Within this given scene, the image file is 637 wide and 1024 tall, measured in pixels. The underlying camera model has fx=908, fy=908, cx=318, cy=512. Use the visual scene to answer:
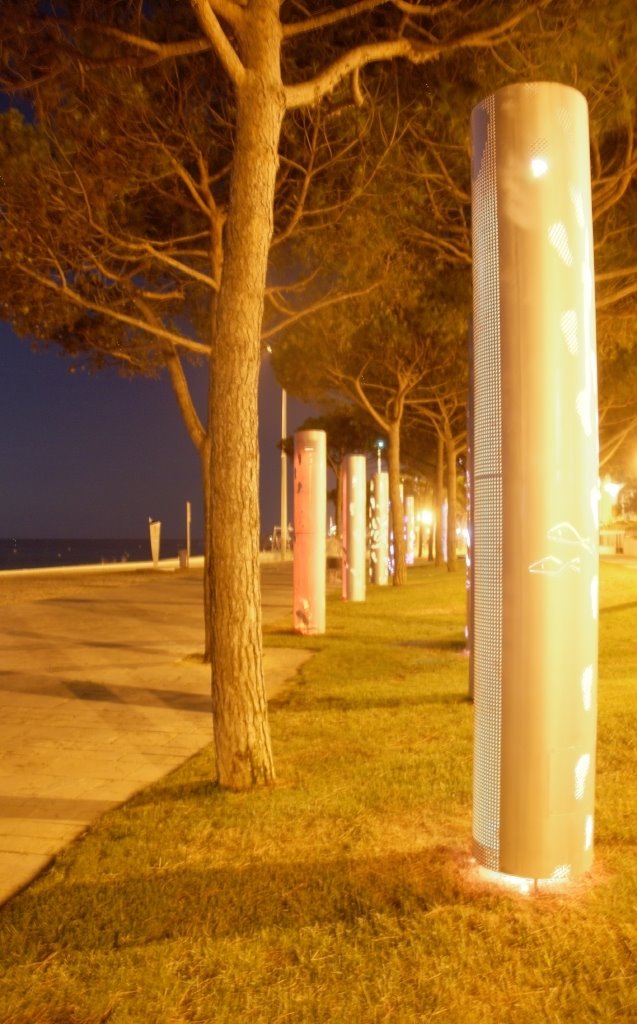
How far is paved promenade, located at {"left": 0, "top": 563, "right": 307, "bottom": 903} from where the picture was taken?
4.71 meters

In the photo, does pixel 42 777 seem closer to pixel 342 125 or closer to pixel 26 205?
pixel 26 205

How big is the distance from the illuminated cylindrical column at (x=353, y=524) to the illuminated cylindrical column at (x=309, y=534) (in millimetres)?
3813

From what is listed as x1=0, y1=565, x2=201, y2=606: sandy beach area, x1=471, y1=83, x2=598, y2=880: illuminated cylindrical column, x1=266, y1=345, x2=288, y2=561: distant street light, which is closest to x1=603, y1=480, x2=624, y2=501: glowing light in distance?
x1=266, y1=345, x2=288, y2=561: distant street light

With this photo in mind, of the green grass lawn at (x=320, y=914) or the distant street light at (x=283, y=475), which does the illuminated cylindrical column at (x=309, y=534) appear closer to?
the green grass lawn at (x=320, y=914)

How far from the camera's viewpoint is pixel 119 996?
9.12ft

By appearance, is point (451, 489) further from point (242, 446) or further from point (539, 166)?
point (539, 166)

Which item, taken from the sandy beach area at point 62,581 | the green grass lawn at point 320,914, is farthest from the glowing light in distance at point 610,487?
the green grass lawn at point 320,914

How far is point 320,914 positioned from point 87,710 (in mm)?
4521

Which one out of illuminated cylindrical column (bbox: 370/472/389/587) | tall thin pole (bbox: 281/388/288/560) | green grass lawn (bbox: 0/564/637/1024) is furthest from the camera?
tall thin pole (bbox: 281/388/288/560)

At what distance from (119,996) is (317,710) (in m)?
4.38

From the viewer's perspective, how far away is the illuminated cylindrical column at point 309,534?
12.0m

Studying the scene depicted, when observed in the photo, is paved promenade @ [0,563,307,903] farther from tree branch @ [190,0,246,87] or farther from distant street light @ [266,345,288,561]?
distant street light @ [266,345,288,561]

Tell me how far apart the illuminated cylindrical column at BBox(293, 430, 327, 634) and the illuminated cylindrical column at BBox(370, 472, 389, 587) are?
8.98m

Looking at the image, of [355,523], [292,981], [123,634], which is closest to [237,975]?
[292,981]
